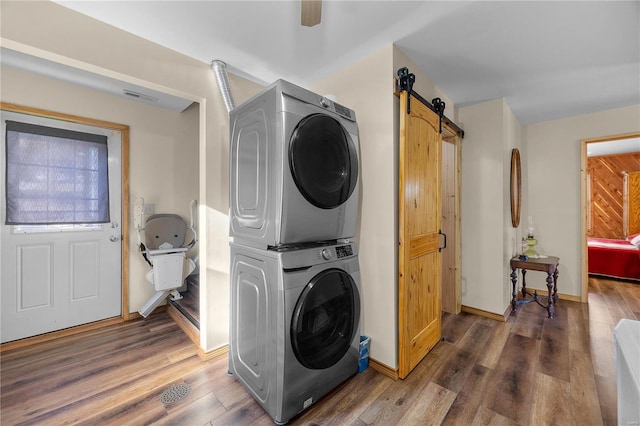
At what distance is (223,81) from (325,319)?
2.07m

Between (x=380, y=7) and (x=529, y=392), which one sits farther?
(x=529, y=392)

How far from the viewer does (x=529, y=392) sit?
180cm

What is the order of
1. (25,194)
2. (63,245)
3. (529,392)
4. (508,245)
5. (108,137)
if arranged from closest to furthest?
(529,392)
(25,194)
(63,245)
(108,137)
(508,245)

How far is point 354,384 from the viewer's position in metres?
1.88

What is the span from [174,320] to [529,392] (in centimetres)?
331

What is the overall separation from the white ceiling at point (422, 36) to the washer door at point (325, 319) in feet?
5.49

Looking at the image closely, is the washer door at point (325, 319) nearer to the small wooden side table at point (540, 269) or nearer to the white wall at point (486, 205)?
the white wall at point (486, 205)

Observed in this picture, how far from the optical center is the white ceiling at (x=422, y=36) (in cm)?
162

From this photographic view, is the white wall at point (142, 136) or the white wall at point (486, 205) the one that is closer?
the white wall at point (142, 136)

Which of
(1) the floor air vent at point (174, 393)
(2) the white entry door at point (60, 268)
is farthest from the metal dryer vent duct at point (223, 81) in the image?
(1) the floor air vent at point (174, 393)

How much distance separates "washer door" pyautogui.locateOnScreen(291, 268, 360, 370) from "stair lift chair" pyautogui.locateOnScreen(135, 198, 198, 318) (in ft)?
6.96

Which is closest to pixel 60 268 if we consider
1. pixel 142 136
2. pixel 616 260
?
pixel 142 136

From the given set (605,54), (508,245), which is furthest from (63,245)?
(605,54)

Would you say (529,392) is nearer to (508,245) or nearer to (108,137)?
(508,245)
